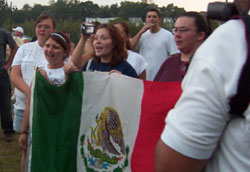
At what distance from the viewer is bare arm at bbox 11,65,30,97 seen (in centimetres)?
399

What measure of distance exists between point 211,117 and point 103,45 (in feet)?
9.58

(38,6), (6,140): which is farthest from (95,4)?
(6,140)

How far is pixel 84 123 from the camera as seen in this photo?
3174 millimetres

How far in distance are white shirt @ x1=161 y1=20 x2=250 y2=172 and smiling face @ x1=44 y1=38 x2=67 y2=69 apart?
9.88 ft

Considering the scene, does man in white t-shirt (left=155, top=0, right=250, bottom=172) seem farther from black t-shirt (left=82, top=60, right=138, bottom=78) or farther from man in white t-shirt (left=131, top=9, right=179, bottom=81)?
man in white t-shirt (left=131, top=9, right=179, bottom=81)

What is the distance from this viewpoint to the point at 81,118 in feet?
10.4

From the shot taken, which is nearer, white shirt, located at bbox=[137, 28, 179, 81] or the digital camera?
the digital camera

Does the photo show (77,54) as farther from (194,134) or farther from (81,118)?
(194,134)

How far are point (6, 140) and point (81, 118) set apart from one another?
3.46m

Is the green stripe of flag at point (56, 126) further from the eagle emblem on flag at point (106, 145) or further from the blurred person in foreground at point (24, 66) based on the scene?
the blurred person in foreground at point (24, 66)

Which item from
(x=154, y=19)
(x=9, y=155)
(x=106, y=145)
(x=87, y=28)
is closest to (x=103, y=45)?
(x=87, y=28)

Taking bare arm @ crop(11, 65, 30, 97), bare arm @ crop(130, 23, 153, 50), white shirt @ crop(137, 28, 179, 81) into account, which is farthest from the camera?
bare arm @ crop(130, 23, 153, 50)

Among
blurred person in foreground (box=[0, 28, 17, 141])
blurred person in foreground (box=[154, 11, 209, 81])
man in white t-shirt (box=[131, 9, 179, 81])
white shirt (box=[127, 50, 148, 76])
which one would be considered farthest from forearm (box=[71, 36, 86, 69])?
blurred person in foreground (box=[0, 28, 17, 141])

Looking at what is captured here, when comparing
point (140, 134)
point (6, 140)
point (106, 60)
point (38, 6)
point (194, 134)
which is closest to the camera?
point (194, 134)
